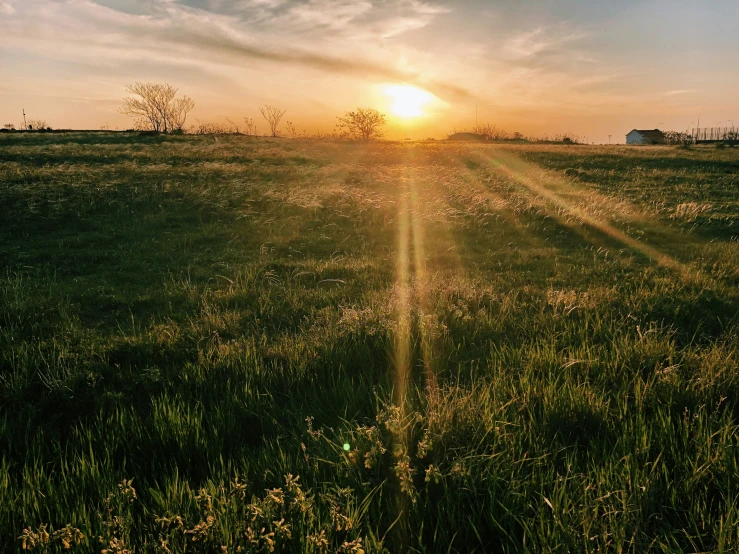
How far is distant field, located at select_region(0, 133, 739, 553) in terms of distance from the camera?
2252mm

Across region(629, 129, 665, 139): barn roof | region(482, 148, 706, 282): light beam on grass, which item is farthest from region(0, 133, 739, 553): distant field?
region(629, 129, 665, 139): barn roof

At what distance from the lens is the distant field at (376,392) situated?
225cm

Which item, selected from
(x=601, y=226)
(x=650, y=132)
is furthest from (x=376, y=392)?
(x=650, y=132)

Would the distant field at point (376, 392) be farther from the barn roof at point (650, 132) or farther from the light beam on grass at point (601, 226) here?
the barn roof at point (650, 132)

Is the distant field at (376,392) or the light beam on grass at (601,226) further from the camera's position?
the light beam on grass at (601,226)

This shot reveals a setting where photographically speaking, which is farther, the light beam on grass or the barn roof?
the barn roof

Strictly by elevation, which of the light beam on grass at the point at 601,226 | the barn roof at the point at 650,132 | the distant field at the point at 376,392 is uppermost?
the barn roof at the point at 650,132

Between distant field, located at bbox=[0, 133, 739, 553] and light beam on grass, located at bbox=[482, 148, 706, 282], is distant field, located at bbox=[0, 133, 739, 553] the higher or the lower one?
the lower one

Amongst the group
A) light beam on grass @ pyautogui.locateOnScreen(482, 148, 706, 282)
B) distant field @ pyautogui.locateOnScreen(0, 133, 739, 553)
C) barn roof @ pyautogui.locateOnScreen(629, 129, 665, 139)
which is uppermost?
barn roof @ pyautogui.locateOnScreen(629, 129, 665, 139)

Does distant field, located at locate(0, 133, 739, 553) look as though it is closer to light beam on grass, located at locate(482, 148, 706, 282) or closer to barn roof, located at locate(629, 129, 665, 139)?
light beam on grass, located at locate(482, 148, 706, 282)

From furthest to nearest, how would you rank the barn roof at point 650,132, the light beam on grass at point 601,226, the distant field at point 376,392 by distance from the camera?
the barn roof at point 650,132
the light beam on grass at point 601,226
the distant field at point 376,392

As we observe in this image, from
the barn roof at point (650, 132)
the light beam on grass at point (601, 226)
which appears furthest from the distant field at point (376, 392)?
the barn roof at point (650, 132)

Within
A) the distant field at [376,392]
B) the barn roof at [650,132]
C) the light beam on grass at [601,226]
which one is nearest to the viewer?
the distant field at [376,392]

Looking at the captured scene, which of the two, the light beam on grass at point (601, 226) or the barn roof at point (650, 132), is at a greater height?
the barn roof at point (650, 132)
